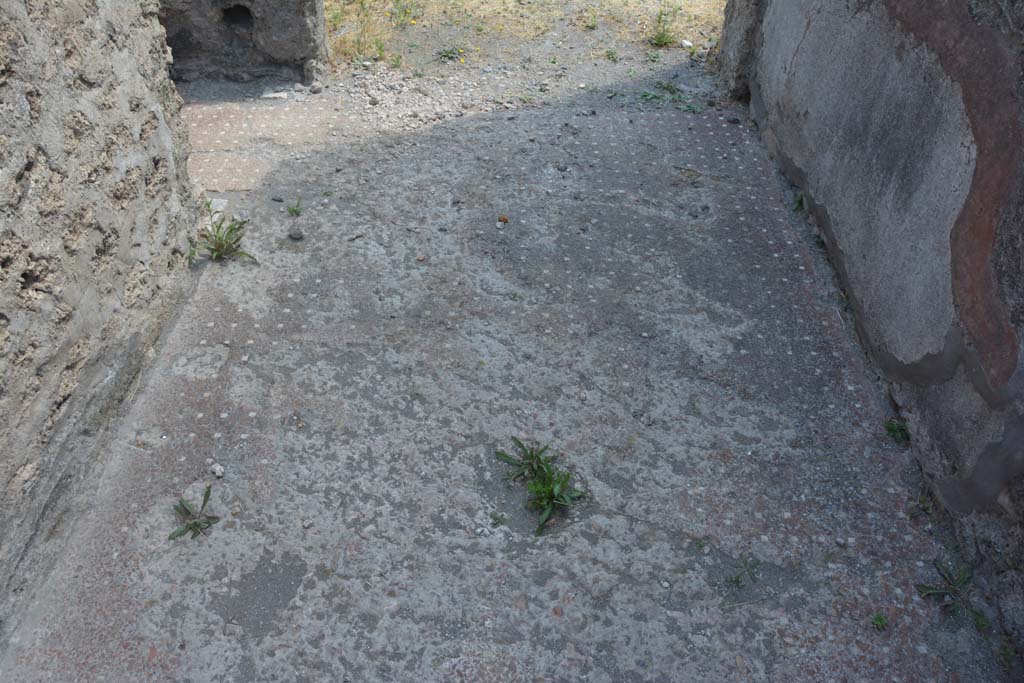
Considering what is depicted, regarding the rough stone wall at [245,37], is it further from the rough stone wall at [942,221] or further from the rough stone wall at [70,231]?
the rough stone wall at [942,221]

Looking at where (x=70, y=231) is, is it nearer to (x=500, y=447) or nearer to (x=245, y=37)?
(x=500, y=447)

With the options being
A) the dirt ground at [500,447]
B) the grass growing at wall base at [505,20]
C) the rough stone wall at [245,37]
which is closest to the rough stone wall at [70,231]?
the dirt ground at [500,447]

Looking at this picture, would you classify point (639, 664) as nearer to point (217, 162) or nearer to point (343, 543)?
point (343, 543)

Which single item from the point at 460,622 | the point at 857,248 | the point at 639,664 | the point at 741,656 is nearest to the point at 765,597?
the point at 741,656

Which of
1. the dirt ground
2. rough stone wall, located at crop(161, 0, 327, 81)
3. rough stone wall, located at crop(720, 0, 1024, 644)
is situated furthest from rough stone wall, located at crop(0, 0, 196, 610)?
rough stone wall, located at crop(720, 0, 1024, 644)

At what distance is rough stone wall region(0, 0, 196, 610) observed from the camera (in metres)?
2.12

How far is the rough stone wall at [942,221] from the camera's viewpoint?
221 centimetres

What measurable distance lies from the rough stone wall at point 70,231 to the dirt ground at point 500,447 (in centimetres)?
20

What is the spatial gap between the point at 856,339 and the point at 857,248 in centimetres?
38

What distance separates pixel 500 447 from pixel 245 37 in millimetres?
3409

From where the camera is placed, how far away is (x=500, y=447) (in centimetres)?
269

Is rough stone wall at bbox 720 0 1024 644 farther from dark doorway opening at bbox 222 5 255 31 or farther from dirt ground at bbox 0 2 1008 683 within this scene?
dark doorway opening at bbox 222 5 255 31

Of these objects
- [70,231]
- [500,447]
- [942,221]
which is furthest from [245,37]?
[942,221]

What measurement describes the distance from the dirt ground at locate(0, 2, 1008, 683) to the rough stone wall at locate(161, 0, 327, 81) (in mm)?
835
